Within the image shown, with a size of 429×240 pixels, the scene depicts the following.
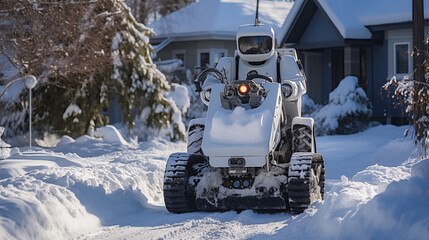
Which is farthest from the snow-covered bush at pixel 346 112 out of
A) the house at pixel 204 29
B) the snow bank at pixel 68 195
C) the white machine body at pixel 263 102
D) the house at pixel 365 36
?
the white machine body at pixel 263 102

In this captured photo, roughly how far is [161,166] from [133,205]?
2.86 m

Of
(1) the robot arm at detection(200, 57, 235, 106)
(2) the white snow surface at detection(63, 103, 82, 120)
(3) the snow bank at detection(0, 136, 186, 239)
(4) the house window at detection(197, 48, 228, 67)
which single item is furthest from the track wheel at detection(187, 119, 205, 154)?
(4) the house window at detection(197, 48, 228, 67)

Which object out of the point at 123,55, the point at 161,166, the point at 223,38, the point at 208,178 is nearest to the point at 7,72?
the point at 123,55

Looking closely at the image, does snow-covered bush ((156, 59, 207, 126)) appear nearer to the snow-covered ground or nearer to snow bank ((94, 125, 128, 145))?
snow bank ((94, 125, 128, 145))

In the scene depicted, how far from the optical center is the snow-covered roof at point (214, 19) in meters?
30.3

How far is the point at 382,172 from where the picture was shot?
10.4 metres

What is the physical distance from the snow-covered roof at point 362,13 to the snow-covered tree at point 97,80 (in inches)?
265

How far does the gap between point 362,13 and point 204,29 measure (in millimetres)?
8366

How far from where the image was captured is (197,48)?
3100 centimetres

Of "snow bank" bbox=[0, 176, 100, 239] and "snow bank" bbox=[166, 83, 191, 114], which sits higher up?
"snow bank" bbox=[166, 83, 191, 114]

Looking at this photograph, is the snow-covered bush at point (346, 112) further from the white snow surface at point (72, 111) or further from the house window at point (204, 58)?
the house window at point (204, 58)

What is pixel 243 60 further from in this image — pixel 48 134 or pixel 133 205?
pixel 48 134

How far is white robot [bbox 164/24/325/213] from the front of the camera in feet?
27.7

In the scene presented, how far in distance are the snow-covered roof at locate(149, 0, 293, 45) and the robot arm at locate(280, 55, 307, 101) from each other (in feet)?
64.4
